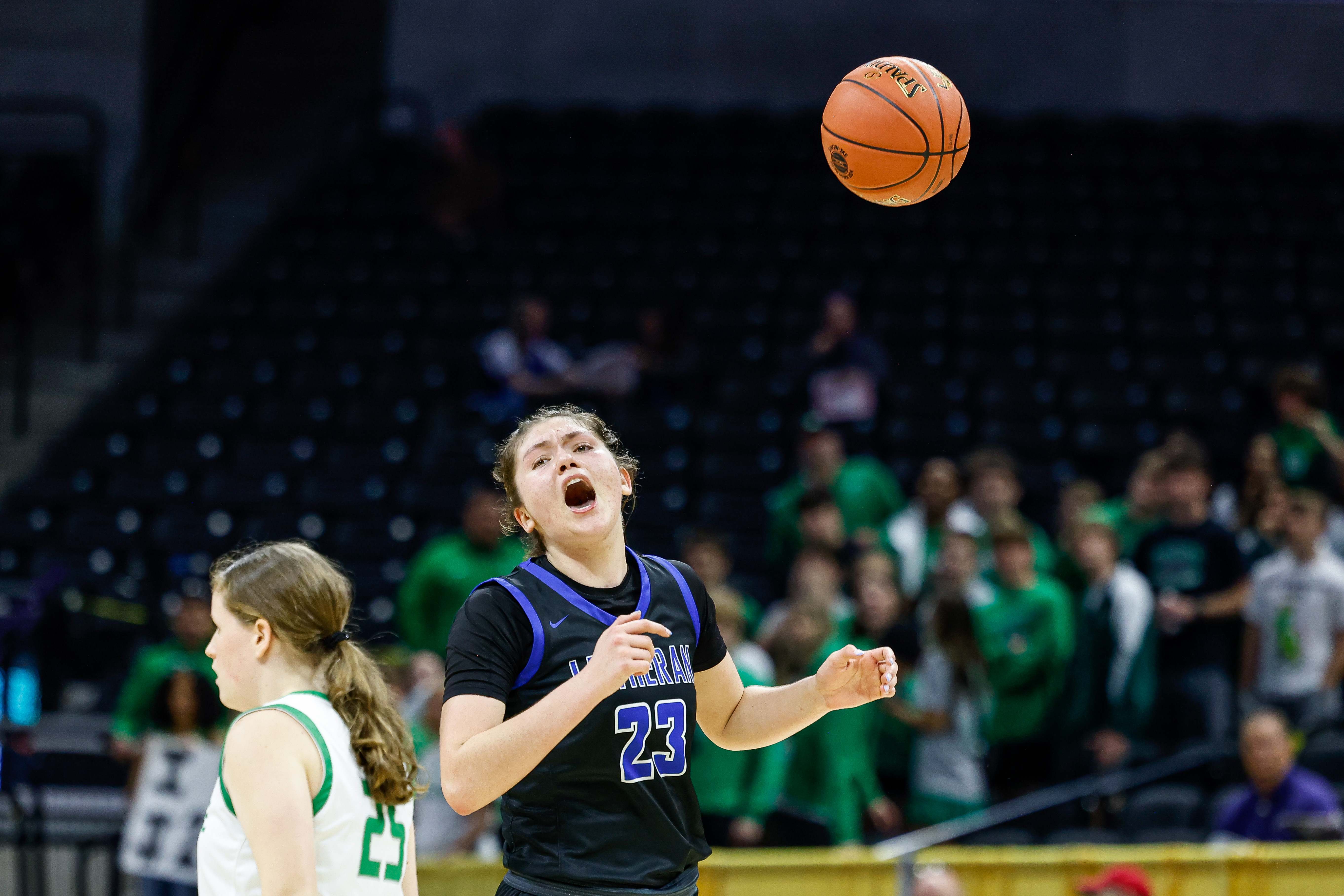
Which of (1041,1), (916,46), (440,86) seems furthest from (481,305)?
(1041,1)

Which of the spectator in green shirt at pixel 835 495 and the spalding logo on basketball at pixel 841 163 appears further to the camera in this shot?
the spectator in green shirt at pixel 835 495

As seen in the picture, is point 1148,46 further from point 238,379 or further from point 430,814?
point 430,814

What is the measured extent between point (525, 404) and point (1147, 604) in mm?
4914

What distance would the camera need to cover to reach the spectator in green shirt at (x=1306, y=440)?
792cm

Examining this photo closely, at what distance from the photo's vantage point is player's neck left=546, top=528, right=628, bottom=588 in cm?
280

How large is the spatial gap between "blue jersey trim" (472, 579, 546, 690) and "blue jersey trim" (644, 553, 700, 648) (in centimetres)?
31

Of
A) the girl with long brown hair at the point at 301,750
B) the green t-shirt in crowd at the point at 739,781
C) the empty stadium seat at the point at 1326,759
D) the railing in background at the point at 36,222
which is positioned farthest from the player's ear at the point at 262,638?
the railing in background at the point at 36,222

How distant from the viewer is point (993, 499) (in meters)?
7.28

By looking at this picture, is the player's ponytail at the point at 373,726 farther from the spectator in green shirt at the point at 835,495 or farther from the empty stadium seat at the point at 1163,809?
the spectator in green shirt at the point at 835,495

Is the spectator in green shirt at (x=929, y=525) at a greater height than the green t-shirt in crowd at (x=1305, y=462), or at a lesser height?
lesser

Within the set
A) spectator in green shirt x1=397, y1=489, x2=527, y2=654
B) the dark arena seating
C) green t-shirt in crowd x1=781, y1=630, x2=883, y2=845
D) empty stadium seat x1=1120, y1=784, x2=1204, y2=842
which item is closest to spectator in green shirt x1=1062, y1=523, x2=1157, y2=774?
empty stadium seat x1=1120, y1=784, x2=1204, y2=842

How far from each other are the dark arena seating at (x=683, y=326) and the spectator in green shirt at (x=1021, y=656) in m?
2.30

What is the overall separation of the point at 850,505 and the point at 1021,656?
179 cm

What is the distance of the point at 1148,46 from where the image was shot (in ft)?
49.0
